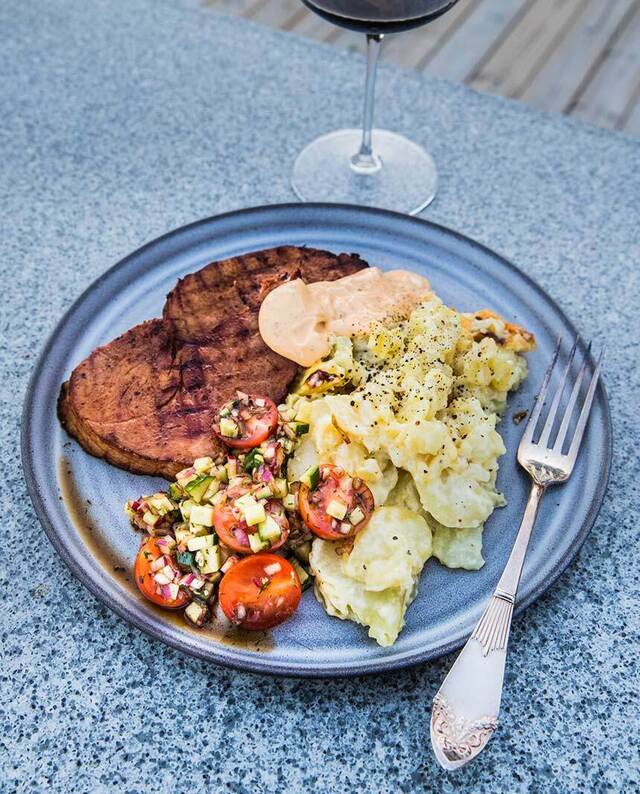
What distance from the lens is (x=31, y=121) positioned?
2725 millimetres

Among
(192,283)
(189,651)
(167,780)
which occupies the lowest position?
(167,780)

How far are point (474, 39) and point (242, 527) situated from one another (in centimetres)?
321

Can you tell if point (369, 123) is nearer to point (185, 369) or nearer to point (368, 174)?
point (368, 174)

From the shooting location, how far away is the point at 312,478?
4.87ft

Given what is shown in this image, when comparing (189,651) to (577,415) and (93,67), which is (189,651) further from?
(93,67)

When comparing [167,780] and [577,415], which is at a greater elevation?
[577,415]

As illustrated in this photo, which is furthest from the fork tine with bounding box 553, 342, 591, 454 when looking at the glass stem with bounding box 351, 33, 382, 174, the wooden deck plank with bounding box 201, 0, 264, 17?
the wooden deck plank with bounding box 201, 0, 264, 17

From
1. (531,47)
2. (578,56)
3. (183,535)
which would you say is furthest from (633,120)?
(183,535)

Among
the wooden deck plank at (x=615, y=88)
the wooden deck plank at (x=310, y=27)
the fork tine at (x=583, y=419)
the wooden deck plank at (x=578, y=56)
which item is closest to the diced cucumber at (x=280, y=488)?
the fork tine at (x=583, y=419)

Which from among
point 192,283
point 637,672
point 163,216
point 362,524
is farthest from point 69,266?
point 637,672

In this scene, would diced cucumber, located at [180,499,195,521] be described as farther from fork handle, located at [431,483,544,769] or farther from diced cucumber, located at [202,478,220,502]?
fork handle, located at [431,483,544,769]

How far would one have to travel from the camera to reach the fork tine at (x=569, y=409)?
1.66 meters

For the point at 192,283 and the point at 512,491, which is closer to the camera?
the point at 512,491

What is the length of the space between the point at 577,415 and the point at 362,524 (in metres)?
0.58
